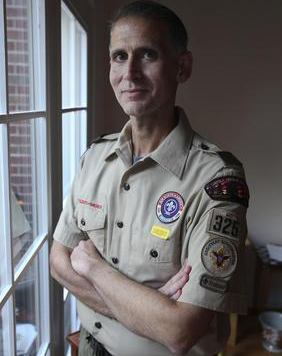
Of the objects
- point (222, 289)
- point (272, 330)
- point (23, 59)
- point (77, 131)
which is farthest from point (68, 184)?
point (272, 330)

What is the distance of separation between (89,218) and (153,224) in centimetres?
22

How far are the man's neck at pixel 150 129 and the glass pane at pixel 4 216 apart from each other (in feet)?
Result: 1.23

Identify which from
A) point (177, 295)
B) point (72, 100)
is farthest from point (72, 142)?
point (177, 295)

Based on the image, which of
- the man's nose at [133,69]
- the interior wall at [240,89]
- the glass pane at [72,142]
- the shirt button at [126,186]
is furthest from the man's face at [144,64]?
the interior wall at [240,89]

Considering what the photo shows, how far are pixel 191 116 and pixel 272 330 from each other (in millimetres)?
1760

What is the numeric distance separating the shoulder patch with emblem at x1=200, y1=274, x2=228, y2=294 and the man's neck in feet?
1.37

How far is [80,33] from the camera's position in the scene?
2104mm

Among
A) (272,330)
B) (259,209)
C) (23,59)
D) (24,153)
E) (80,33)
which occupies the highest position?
(80,33)

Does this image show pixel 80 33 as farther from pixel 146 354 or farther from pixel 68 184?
pixel 146 354

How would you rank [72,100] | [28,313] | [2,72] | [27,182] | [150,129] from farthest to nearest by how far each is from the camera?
[72,100] → [28,313] → [27,182] → [150,129] → [2,72]

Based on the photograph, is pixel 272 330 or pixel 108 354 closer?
pixel 108 354

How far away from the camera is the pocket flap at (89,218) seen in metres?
1.10

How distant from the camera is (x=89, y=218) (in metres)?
1.12

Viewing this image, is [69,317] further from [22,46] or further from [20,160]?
[22,46]
